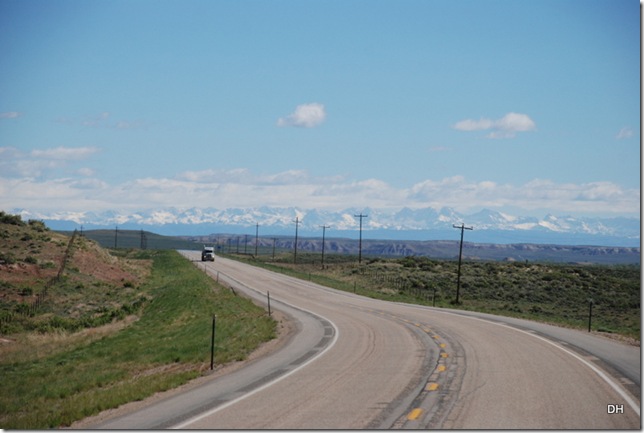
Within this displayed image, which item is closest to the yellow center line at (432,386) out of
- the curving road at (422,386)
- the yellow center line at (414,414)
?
the curving road at (422,386)

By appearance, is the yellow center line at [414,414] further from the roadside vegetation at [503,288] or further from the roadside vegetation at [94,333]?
the roadside vegetation at [503,288]

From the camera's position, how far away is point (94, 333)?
34.8m

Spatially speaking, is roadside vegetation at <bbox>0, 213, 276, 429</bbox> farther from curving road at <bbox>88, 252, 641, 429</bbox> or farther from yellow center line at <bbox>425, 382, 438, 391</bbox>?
yellow center line at <bbox>425, 382, 438, 391</bbox>

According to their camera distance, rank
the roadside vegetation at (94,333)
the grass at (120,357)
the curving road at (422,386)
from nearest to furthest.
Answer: the curving road at (422,386), the grass at (120,357), the roadside vegetation at (94,333)

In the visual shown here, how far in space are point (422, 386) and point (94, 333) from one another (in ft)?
76.8

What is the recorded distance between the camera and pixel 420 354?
68.7 ft

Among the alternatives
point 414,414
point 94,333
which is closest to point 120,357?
point 94,333

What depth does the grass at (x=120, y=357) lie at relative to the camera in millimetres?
16328

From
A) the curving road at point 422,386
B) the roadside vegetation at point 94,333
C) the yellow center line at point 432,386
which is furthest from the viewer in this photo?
the roadside vegetation at point 94,333

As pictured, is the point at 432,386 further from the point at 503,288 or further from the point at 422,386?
the point at 503,288

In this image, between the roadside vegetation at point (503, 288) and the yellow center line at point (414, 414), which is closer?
the yellow center line at point (414, 414)

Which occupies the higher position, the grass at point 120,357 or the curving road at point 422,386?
the curving road at point 422,386

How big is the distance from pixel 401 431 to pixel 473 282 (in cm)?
7028

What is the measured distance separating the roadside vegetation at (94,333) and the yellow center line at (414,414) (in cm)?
613
